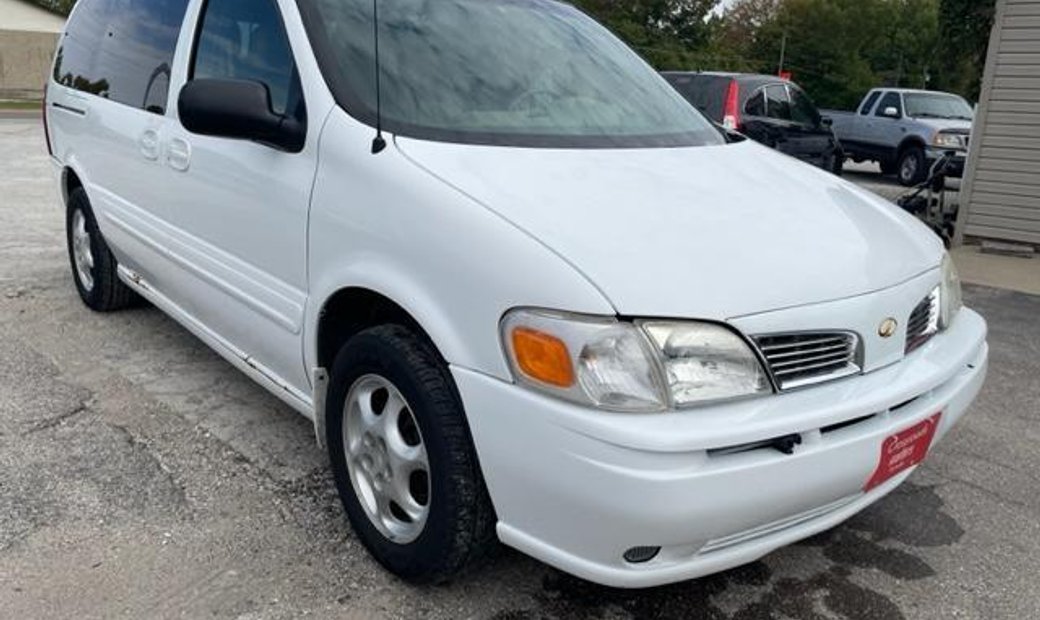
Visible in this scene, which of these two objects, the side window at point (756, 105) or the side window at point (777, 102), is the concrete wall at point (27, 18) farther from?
the side window at point (756, 105)

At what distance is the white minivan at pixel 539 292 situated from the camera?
204 centimetres

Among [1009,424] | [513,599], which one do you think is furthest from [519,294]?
[1009,424]

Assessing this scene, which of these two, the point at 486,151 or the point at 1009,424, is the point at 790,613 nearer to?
the point at 486,151

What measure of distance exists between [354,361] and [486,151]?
70cm

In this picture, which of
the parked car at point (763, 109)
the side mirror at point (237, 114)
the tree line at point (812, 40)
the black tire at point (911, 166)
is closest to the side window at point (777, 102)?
the parked car at point (763, 109)

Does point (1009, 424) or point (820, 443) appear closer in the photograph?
point (820, 443)

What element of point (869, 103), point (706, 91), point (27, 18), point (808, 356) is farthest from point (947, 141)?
point (27, 18)

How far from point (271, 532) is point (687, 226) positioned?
1621mm

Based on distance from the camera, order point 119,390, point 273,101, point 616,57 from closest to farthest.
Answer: point 273,101, point 616,57, point 119,390

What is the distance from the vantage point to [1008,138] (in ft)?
27.5

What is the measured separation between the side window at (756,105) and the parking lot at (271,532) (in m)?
7.01

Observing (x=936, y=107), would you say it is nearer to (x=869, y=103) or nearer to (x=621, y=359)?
(x=869, y=103)

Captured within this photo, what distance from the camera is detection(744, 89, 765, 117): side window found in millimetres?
10762

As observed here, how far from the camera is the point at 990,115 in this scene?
8.43 meters
